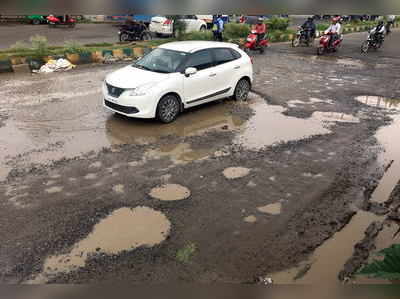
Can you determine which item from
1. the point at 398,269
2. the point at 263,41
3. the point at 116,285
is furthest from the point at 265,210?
the point at 263,41

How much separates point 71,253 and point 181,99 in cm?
489

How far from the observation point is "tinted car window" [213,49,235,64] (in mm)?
9019

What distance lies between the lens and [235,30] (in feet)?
65.7

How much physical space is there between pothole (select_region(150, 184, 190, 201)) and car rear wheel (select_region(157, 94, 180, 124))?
8.95ft

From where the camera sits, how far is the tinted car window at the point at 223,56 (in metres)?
9.02

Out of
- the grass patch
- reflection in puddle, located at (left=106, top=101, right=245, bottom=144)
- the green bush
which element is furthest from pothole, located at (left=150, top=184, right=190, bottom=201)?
the green bush

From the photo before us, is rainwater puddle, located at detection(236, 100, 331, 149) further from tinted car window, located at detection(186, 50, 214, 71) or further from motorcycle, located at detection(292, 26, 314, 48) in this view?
motorcycle, located at detection(292, 26, 314, 48)

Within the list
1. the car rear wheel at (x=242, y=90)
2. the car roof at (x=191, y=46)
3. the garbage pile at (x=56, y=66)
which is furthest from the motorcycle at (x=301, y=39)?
the garbage pile at (x=56, y=66)

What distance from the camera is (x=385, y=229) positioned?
16.0ft

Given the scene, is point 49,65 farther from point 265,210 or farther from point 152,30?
point 265,210

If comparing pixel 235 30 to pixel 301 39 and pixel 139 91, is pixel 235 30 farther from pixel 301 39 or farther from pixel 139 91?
pixel 139 91

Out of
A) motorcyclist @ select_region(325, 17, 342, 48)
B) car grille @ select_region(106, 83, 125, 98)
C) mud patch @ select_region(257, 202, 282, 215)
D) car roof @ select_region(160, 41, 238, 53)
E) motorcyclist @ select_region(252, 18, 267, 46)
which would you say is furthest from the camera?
motorcyclist @ select_region(252, 18, 267, 46)

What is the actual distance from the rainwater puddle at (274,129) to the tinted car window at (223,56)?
1541 mm

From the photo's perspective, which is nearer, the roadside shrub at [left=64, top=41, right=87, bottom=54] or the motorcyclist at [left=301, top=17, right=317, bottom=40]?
the roadside shrub at [left=64, top=41, right=87, bottom=54]
